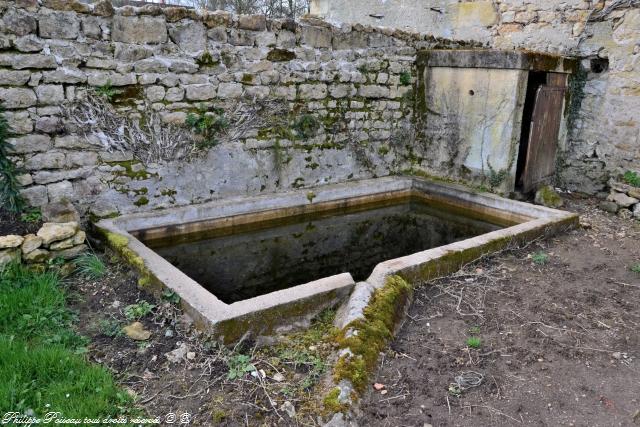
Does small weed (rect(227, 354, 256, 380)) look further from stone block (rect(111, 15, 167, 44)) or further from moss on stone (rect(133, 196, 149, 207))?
stone block (rect(111, 15, 167, 44))

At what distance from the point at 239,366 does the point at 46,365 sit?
986 millimetres

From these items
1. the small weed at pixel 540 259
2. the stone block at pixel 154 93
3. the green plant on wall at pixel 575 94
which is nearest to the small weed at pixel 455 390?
the small weed at pixel 540 259

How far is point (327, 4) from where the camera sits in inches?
385

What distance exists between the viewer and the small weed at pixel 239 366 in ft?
8.48

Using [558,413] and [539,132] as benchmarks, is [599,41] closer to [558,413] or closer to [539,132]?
[539,132]

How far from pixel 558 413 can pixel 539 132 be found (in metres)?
4.49

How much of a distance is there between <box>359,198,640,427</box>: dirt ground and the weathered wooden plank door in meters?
1.89

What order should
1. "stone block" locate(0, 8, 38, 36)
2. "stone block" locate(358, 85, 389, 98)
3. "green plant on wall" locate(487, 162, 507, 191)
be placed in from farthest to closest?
"stone block" locate(358, 85, 389, 98) < "green plant on wall" locate(487, 162, 507, 191) < "stone block" locate(0, 8, 38, 36)

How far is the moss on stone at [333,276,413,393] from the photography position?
2.60 m

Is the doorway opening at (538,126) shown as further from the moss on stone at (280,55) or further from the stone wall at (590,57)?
the moss on stone at (280,55)

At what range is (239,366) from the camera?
2.65 m

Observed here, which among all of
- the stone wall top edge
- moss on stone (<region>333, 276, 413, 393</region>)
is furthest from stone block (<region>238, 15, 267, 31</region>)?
moss on stone (<region>333, 276, 413, 393</region>)

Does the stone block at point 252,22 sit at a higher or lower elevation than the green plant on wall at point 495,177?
higher

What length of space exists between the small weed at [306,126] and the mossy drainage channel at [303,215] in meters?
0.69
